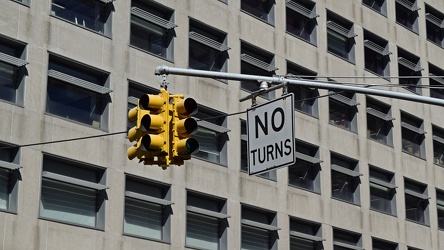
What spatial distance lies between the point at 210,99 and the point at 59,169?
8.37m

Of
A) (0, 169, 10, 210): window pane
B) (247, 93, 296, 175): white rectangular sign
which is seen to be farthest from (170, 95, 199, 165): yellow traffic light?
(0, 169, 10, 210): window pane

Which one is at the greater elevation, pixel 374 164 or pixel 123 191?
pixel 374 164

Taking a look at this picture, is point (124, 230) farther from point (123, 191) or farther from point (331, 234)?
point (331, 234)

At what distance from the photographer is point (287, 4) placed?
44781 mm

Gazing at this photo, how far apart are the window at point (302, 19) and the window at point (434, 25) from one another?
1064 cm

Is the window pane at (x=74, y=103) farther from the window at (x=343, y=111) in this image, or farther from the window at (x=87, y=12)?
the window at (x=343, y=111)

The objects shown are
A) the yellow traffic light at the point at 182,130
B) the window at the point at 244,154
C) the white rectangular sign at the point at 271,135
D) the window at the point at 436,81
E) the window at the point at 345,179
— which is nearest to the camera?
the yellow traffic light at the point at 182,130

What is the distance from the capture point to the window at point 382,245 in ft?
152

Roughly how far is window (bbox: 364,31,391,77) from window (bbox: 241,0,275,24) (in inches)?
288

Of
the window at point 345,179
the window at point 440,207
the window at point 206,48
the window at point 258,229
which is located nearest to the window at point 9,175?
the window at point 206,48

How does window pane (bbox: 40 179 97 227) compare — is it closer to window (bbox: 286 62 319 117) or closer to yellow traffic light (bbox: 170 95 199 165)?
window (bbox: 286 62 319 117)

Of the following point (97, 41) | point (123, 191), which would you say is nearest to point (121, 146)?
point (123, 191)

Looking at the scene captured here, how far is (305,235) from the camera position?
4219 cm

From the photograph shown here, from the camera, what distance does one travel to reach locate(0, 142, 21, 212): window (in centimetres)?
3119
